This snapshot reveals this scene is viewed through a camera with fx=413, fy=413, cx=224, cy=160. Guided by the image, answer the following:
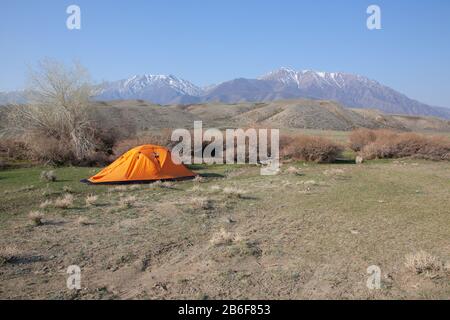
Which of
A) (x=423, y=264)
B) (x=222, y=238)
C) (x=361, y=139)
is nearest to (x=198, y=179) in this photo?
(x=222, y=238)

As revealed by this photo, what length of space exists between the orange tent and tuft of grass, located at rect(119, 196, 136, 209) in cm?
288

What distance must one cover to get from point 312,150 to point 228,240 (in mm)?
14207

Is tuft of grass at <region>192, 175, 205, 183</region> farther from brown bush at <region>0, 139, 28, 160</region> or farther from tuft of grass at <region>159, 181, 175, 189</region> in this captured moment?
brown bush at <region>0, 139, 28, 160</region>

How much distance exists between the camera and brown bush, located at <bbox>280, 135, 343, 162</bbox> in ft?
67.2

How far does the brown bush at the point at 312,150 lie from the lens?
67.2ft

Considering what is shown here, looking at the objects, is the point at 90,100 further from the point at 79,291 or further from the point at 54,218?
the point at 79,291

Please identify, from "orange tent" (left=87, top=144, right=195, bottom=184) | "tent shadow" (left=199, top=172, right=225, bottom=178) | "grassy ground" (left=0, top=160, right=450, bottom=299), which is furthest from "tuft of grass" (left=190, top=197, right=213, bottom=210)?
"tent shadow" (left=199, top=172, right=225, bottom=178)

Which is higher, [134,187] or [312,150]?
[312,150]

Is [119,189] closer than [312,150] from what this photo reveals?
Yes

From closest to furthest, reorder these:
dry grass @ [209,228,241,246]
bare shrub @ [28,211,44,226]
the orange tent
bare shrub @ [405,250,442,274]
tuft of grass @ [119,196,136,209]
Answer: bare shrub @ [405,250,442,274]
dry grass @ [209,228,241,246]
bare shrub @ [28,211,44,226]
tuft of grass @ [119,196,136,209]
the orange tent

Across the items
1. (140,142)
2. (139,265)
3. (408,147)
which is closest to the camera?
(139,265)

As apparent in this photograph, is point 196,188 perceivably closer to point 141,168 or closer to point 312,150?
point 141,168

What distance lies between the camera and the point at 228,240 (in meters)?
7.23
